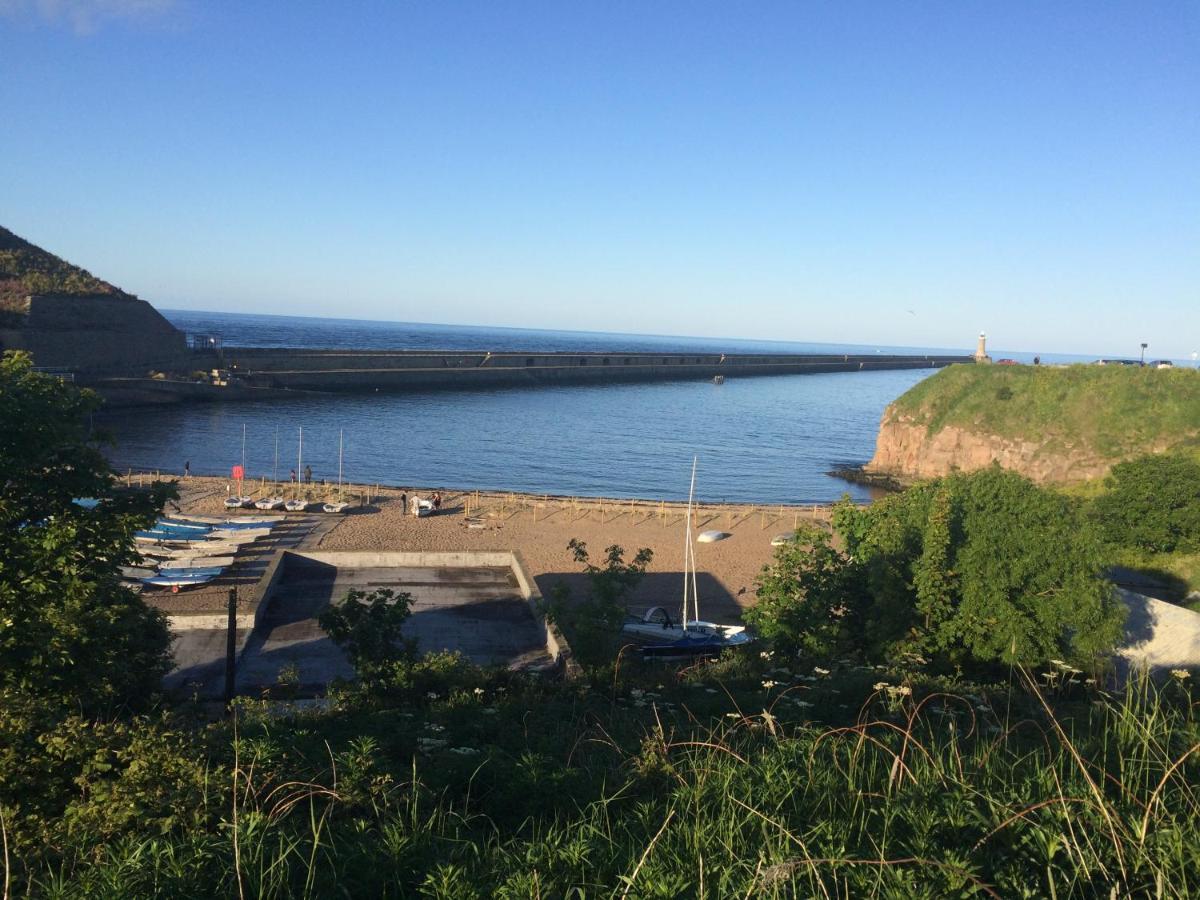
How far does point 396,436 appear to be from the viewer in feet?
196

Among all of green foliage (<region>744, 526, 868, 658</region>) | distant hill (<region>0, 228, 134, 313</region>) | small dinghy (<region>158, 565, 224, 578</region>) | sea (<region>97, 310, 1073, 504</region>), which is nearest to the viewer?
green foliage (<region>744, 526, 868, 658</region>)

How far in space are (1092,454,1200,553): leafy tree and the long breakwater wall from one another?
69.0 m

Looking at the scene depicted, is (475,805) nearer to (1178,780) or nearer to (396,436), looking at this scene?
(1178,780)

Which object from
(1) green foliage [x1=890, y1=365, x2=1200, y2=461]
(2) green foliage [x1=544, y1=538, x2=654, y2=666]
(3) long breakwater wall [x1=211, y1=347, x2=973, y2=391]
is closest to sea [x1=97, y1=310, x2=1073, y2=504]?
(3) long breakwater wall [x1=211, y1=347, x2=973, y2=391]

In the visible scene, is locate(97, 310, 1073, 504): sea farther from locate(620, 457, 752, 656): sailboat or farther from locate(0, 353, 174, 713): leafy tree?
locate(0, 353, 174, 713): leafy tree

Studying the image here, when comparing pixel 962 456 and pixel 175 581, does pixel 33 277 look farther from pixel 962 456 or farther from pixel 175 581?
pixel 962 456

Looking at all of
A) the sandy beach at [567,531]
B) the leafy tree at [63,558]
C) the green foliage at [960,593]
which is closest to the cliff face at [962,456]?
the sandy beach at [567,531]

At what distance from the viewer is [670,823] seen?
491cm

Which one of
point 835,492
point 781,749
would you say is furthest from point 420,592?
point 835,492

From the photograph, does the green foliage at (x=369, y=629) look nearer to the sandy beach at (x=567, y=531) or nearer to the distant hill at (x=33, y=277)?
the sandy beach at (x=567, y=531)

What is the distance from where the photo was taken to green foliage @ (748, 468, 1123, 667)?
1313 centimetres

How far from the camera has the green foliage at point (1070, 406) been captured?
47062 mm

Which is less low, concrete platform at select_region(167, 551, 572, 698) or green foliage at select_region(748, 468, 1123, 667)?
green foliage at select_region(748, 468, 1123, 667)

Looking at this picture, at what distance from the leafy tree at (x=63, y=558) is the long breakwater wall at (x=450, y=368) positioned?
238ft
